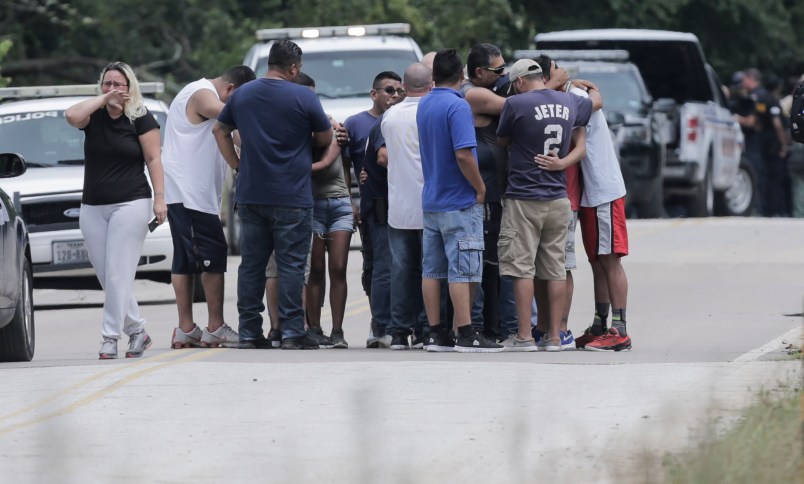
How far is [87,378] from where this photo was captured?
32.3 feet

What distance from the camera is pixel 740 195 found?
90.7ft

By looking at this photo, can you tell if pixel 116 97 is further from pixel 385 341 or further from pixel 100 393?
pixel 100 393

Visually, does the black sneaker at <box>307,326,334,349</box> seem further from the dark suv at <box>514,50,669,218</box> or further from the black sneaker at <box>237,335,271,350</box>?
the dark suv at <box>514,50,669,218</box>

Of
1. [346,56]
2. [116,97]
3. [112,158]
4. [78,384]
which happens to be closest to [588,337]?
[112,158]

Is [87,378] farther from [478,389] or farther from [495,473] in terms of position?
[495,473]

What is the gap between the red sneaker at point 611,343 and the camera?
11297mm

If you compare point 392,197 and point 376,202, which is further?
point 376,202

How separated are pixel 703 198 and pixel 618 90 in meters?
2.69

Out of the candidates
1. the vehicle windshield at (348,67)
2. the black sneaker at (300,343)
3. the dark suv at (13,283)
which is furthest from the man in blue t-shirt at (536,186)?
the vehicle windshield at (348,67)

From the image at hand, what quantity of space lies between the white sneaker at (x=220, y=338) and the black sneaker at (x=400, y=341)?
0.99 meters

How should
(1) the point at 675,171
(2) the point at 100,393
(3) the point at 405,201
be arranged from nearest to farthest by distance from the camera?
1. (2) the point at 100,393
2. (3) the point at 405,201
3. (1) the point at 675,171

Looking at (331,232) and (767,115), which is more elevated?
(331,232)

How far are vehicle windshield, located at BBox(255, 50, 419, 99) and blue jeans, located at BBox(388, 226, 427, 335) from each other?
771 centimetres

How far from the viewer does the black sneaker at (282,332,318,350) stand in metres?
11.6
